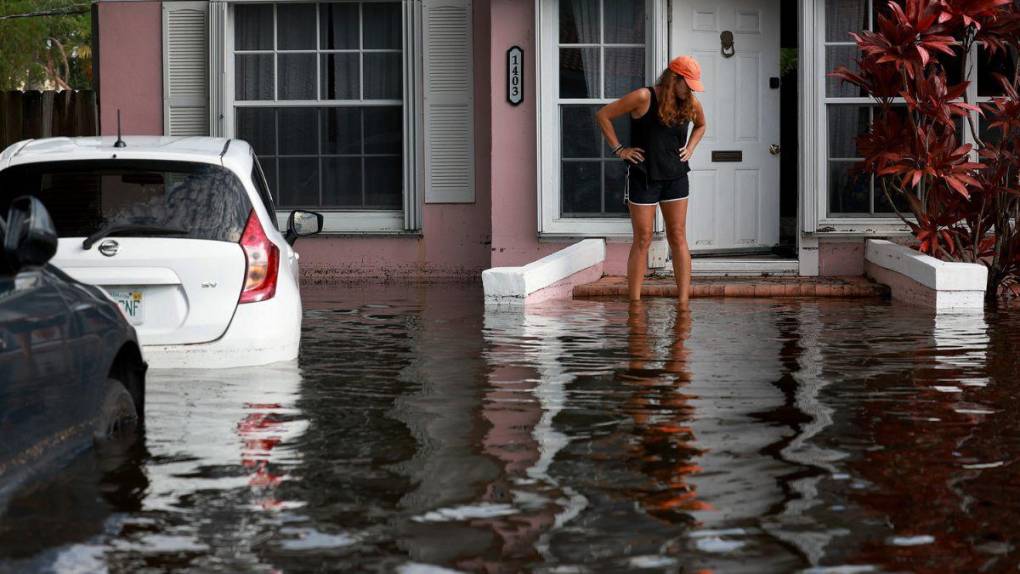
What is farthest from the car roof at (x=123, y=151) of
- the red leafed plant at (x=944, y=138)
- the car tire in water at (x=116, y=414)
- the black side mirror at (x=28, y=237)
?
the red leafed plant at (x=944, y=138)

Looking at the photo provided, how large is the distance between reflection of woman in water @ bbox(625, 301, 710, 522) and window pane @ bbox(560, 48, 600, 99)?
4.73 meters

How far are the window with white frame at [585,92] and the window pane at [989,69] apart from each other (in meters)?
3.02

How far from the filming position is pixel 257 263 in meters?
8.90

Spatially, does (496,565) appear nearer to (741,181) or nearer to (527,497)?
(527,497)

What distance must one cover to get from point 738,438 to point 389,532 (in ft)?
7.56

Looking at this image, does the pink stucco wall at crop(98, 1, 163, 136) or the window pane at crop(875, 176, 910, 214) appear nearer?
the window pane at crop(875, 176, 910, 214)

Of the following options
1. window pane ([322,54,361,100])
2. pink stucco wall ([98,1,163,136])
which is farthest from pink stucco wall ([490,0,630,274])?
pink stucco wall ([98,1,163,136])

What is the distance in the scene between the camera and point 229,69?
18.4 meters

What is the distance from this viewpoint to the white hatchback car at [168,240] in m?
8.68

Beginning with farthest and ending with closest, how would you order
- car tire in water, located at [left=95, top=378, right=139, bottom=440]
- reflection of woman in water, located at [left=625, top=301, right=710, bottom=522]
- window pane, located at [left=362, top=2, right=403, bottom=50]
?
window pane, located at [left=362, top=2, right=403, bottom=50] < car tire in water, located at [left=95, top=378, right=139, bottom=440] < reflection of woman in water, located at [left=625, top=301, right=710, bottom=522]

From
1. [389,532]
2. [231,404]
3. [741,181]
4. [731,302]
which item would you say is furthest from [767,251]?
[389,532]

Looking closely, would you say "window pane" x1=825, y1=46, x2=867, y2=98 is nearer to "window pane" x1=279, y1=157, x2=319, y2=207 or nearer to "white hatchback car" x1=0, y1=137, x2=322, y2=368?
"window pane" x1=279, y1=157, x2=319, y2=207

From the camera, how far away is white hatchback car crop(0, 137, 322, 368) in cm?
868

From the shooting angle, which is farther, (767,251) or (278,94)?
(278,94)
